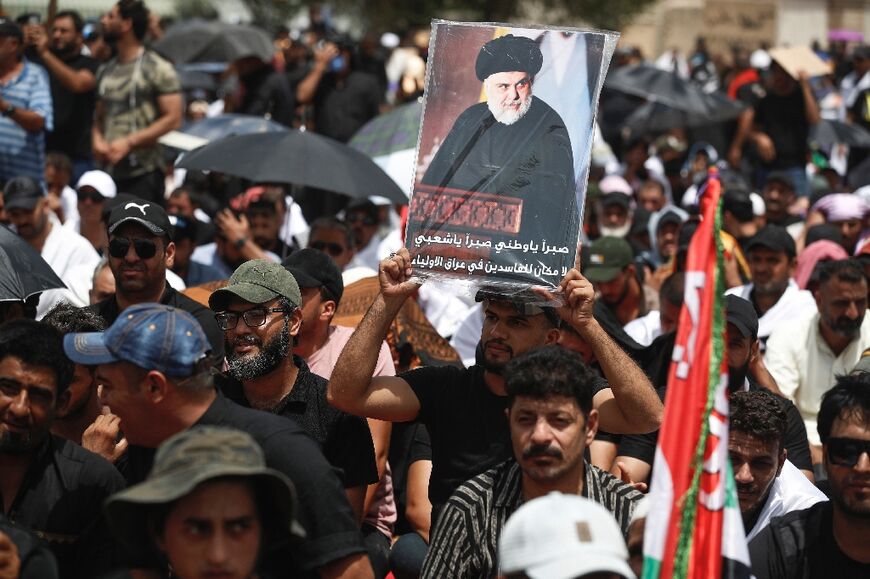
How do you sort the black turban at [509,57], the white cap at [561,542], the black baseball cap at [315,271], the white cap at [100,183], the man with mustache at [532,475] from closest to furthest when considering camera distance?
the white cap at [561,542] < the man with mustache at [532,475] < the black turban at [509,57] < the black baseball cap at [315,271] < the white cap at [100,183]

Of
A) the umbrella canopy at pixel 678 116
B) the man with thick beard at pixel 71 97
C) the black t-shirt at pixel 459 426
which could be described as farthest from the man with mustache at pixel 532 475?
the umbrella canopy at pixel 678 116

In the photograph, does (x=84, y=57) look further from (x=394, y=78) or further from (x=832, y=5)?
(x=832, y=5)

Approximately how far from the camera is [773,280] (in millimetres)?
9062

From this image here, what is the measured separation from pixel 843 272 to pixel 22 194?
4.82 meters

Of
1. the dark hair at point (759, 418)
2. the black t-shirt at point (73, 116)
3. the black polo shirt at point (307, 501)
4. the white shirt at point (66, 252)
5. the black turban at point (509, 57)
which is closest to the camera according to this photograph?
the black polo shirt at point (307, 501)

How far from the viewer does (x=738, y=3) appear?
31328mm

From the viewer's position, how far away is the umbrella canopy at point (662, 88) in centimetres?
1633

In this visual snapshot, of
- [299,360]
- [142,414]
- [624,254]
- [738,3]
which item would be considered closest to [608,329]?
[624,254]

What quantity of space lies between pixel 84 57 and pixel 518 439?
820 centimetres

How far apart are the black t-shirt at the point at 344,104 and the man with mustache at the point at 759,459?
9.52 meters

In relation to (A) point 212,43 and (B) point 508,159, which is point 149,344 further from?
(A) point 212,43

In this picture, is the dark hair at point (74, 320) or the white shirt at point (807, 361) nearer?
the dark hair at point (74, 320)

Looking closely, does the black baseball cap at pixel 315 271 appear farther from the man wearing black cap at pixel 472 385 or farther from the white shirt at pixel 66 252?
Result: the white shirt at pixel 66 252

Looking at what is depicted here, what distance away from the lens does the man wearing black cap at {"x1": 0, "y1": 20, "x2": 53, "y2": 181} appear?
10219mm
